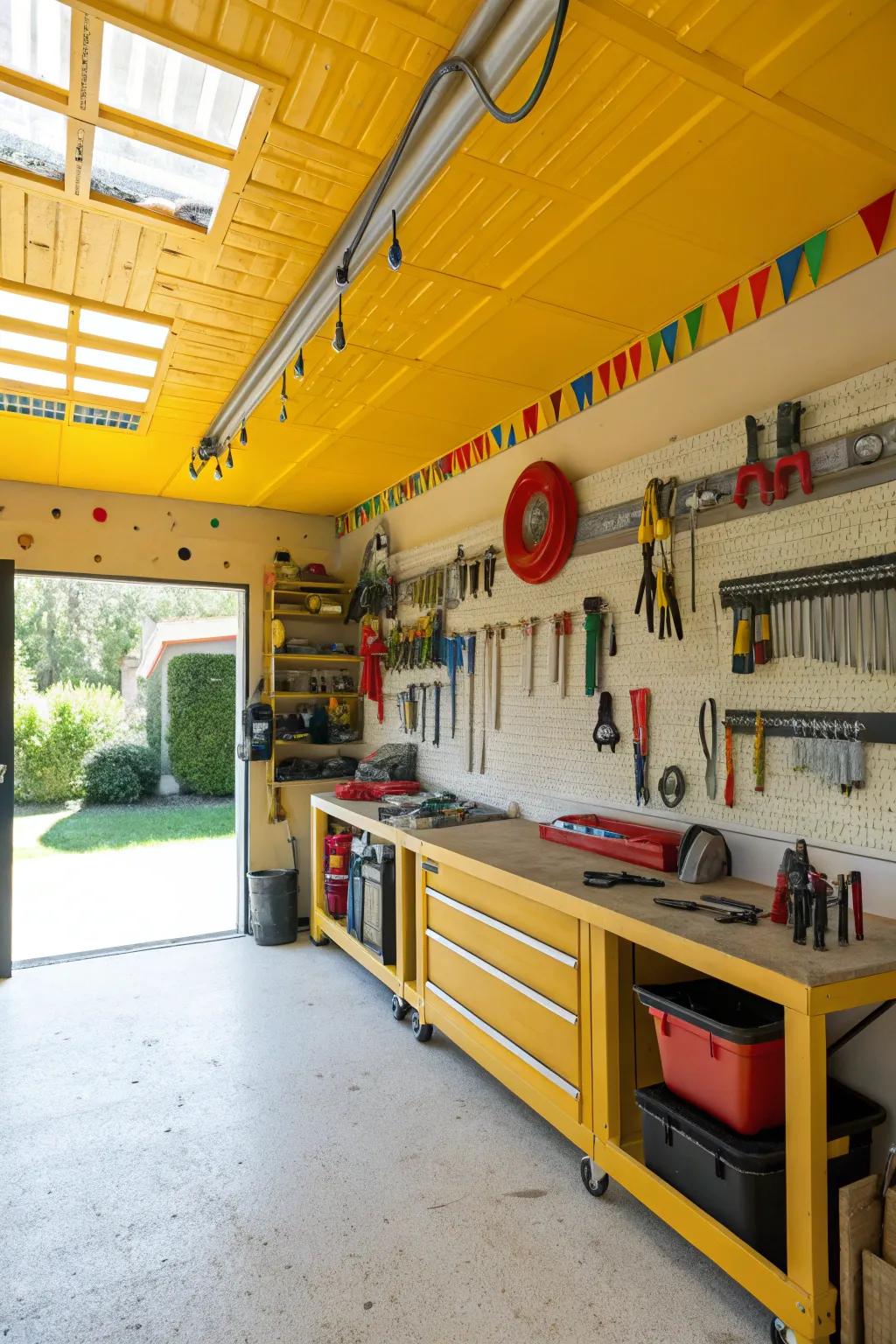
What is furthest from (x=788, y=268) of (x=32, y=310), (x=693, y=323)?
(x=32, y=310)

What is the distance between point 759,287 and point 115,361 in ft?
8.04

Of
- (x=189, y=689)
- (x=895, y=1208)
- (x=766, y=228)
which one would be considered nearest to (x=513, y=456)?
(x=766, y=228)

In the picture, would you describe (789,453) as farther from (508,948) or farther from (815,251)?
(508,948)

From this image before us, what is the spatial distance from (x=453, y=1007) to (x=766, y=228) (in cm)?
291

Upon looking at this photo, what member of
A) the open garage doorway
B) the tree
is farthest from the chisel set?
the tree

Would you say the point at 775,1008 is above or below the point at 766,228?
below

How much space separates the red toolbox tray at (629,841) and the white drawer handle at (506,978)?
1.78 feet

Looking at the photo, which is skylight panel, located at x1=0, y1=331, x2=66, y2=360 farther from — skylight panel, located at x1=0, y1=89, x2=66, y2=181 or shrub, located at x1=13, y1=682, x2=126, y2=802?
shrub, located at x1=13, y1=682, x2=126, y2=802

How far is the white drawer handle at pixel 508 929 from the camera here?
2.44m

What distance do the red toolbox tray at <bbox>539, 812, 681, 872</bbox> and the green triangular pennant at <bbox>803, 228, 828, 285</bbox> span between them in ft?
5.93

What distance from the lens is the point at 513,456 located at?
3.78 meters

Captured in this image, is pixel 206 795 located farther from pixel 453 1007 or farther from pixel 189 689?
pixel 453 1007

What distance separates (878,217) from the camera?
2105 mm

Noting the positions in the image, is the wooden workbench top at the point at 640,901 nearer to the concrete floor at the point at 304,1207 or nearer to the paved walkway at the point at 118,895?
the concrete floor at the point at 304,1207
